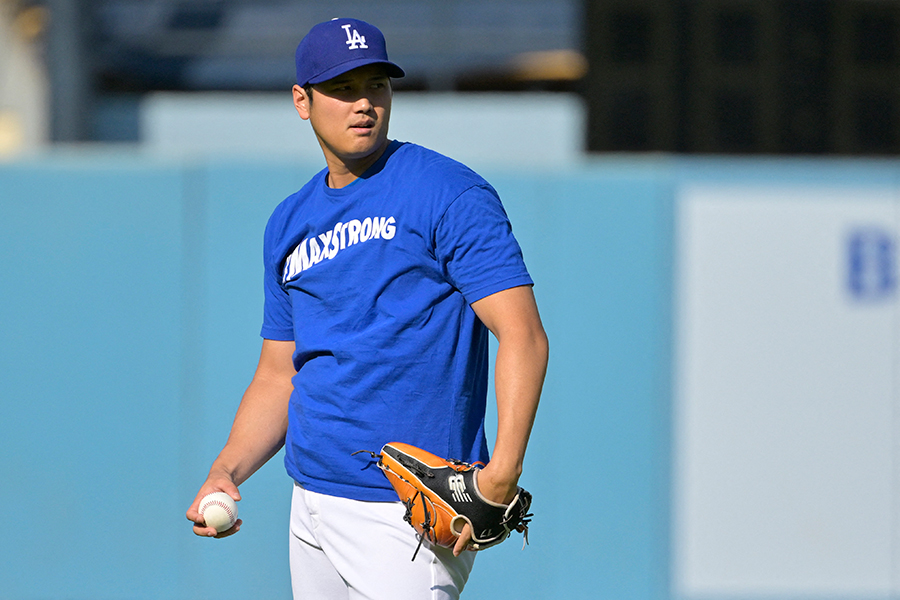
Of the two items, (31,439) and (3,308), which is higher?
(3,308)

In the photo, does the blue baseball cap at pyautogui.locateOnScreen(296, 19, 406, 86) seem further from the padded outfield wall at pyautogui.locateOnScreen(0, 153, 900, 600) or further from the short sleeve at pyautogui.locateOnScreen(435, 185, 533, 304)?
the padded outfield wall at pyautogui.locateOnScreen(0, 153, 900, 600)

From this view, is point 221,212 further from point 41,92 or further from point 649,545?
point 649,545

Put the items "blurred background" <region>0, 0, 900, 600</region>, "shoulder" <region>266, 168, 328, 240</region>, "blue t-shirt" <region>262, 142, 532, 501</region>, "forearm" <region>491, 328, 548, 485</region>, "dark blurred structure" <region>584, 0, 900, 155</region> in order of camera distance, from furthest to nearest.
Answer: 1. "dark blurred structure" <region>584, 0, 900, 155</region>
2. "blurred background" <region>0, 0, 900, 600</region>
3. "shoulder" <region>266, 168, 328, 240</region>
4. "blue t-shirt" <region>262, 142, 532, 501</region>
5. "forearm" <region>491, 328, 548, 485</region>

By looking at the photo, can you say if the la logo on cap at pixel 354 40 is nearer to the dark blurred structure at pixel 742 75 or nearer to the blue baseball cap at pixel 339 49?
the blue baseball cap at pixel 339 49

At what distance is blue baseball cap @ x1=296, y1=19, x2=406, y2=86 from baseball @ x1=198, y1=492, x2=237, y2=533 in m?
0.88

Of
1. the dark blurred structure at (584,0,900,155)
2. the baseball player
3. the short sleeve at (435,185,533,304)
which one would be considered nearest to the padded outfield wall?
the dark blurred structure at (584,0,900,155)

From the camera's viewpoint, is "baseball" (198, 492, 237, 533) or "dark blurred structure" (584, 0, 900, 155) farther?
"dark blurred structure" (584, 0, 900, 155)

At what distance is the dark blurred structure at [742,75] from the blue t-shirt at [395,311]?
164 inches

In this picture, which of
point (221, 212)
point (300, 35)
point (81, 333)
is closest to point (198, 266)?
point (221, 212)

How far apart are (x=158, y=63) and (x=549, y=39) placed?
99.9 inches

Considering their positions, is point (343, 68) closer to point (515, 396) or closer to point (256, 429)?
point (515, 396)

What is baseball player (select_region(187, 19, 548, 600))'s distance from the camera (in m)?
1.86

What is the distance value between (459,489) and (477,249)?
45cm

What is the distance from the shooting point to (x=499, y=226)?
6.13ft
